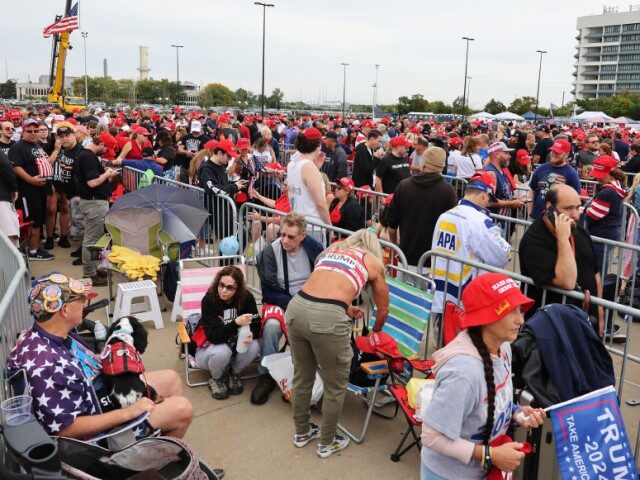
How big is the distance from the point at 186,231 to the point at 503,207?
433 cm

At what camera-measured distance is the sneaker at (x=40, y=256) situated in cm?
829

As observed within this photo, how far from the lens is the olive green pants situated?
3.56 m

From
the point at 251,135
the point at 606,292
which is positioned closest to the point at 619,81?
the point at 251,135

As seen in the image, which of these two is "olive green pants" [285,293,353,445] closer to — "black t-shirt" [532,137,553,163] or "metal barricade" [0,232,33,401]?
"metal barricade" [0,232,33,401]

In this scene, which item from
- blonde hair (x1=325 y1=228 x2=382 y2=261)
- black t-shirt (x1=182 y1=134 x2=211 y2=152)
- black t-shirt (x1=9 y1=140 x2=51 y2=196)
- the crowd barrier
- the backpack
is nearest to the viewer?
the backpack

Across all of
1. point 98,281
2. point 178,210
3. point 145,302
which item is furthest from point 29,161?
point 145,302

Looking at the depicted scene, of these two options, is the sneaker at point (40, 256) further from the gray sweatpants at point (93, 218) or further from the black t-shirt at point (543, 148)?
the black t-shirt at point (543, 148)

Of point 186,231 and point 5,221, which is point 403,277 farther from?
point 5,221

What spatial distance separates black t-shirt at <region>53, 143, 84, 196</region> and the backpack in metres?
6.34

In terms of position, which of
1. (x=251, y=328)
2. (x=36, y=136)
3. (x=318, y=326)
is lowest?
(x=251, y=328)

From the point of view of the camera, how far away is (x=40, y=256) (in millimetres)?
8344

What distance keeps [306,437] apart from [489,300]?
2201mm

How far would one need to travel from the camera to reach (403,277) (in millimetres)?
4828

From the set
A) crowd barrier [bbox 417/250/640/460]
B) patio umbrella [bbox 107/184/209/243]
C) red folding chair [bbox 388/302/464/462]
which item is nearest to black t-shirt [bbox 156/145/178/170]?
patio umbrella [bbox 107/184/209/243]
